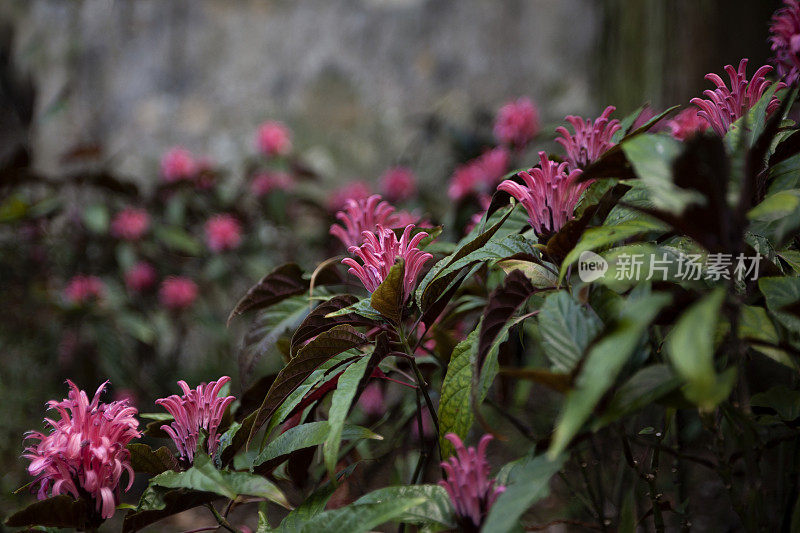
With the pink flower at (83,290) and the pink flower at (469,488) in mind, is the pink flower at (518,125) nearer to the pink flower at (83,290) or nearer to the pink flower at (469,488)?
the pink flower at (469,488)

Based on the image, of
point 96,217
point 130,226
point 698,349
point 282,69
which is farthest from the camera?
point 282,69

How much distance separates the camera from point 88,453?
1.84 ft

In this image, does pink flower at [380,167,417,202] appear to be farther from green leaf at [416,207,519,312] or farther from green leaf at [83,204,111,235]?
green leaf at [416,207,519,312]

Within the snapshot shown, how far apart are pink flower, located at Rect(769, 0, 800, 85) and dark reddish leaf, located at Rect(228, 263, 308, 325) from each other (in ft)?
2.02

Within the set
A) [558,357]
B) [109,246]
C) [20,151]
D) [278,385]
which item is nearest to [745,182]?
[558,357]

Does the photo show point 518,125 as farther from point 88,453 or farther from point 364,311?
point 88,453

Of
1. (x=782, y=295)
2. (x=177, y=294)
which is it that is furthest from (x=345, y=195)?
(x=782, y=295)

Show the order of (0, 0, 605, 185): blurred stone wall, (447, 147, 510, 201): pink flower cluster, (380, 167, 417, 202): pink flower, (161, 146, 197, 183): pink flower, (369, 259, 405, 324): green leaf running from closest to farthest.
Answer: (369, 259, 405, 324): green leaf, (447, 147, 510, 201): pink flower cluster, (380, 167, 417, 202): pink flower, (161, 146, 197, 183): pink flower, (0, 0, 605, 185): blurred stone wall

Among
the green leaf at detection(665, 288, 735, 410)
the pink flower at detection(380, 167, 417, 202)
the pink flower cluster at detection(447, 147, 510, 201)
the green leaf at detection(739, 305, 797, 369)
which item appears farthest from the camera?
the pink flower at detection(380, 167, 417, 202)

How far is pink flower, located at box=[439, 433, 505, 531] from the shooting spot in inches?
19.2

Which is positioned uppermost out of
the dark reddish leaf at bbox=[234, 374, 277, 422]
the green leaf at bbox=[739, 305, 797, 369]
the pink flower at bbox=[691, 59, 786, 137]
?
the pink flower at bbox=[691, 59, 786, 137]

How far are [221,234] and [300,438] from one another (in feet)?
5.40

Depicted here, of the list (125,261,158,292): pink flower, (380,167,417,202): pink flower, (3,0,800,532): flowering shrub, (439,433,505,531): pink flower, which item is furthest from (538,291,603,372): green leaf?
(125,261,158,292): pink flower

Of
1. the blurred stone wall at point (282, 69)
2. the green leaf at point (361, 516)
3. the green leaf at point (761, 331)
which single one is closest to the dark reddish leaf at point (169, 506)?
the green leaf at point (361, 516)
